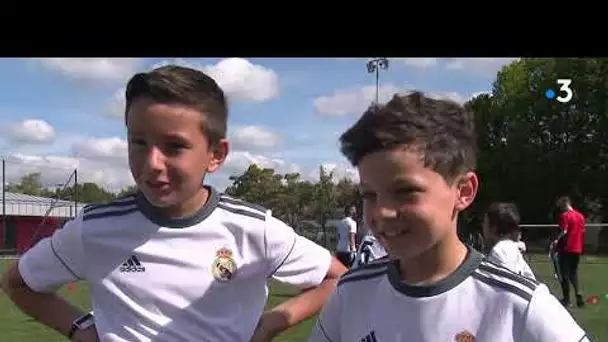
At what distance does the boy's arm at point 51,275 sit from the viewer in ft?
8.75

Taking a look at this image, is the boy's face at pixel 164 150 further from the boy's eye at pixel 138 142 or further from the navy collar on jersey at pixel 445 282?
the navy collar on jersey at pixel 445 282

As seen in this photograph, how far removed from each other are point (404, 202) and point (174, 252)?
2.81 ft

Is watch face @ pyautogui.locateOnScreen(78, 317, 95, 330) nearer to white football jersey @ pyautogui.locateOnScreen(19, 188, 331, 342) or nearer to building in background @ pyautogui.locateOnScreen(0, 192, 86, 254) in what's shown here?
white football jersey @ pyautogui.locateOnScreen(19, 188, 331, 342)

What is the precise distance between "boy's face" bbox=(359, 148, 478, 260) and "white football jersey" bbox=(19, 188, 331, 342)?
65 cm

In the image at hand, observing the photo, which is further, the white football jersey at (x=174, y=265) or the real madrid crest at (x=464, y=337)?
the white football jersey at (x=174, y=265)

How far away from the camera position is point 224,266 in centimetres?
256

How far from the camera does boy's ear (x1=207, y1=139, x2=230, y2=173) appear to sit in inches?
101

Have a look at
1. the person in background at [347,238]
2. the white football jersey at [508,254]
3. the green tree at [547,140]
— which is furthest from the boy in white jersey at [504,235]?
the green tree at [547,140]

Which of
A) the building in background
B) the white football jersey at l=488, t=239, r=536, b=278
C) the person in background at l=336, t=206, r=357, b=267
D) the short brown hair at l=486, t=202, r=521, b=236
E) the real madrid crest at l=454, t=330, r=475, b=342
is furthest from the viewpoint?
the building in background

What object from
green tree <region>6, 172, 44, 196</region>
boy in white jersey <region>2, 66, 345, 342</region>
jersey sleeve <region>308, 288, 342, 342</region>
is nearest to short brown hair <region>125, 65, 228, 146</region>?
boy in white jersey <region>2, 66, 345, 342</region>

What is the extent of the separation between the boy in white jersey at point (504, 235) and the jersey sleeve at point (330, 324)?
5.06 meters
